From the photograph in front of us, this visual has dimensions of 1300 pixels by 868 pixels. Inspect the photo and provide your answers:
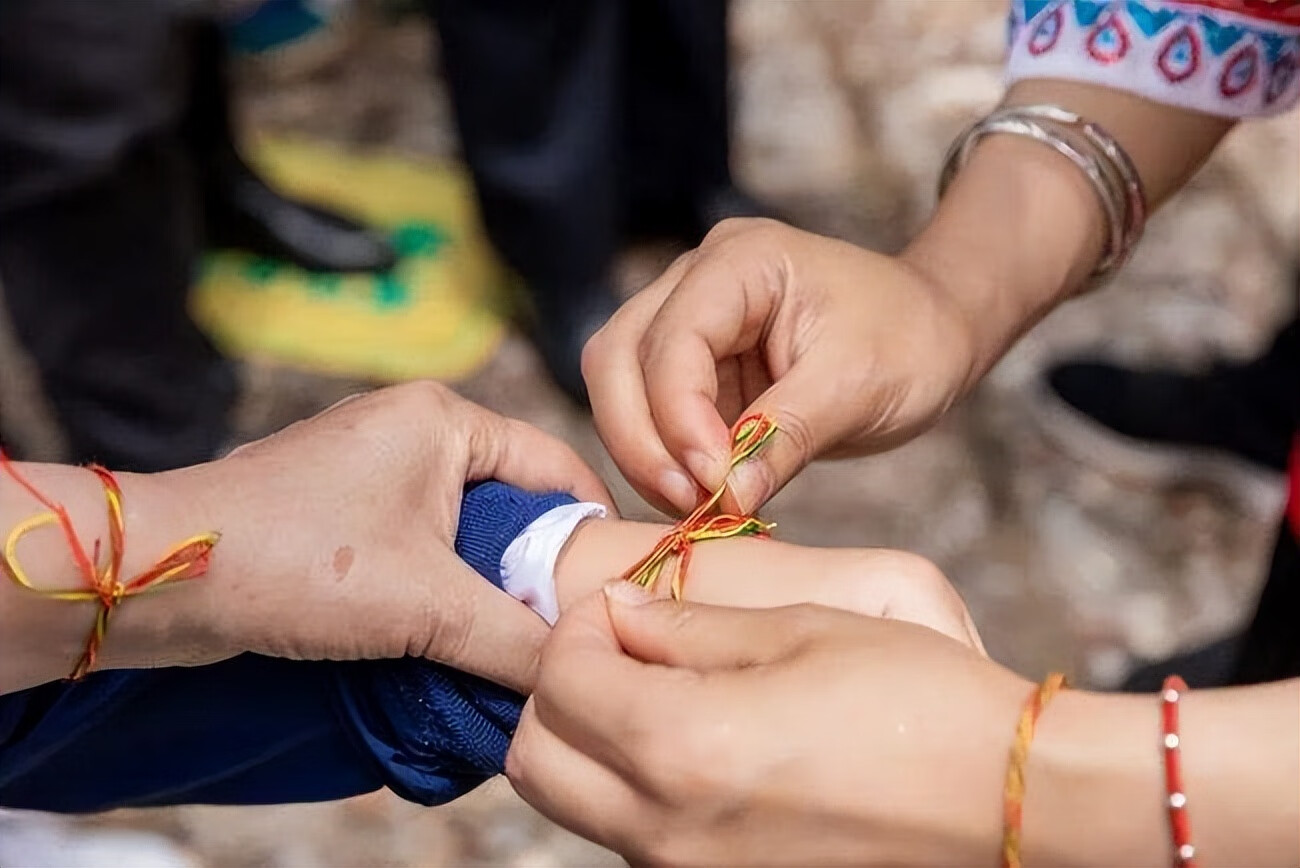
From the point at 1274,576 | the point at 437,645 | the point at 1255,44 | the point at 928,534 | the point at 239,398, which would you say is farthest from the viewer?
the point at 239,398

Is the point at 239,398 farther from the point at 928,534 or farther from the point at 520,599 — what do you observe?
the point at 520,599

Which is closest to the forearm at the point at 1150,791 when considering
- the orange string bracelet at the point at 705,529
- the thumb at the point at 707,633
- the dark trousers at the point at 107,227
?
the thumb at the point at 707,633

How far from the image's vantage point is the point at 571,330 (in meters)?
1.72

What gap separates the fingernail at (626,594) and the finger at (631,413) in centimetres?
11

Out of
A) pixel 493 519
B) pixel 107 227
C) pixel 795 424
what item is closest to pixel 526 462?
pixel 493 519

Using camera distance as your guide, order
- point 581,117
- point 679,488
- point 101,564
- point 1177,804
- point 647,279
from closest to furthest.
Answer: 1. point 1177,804
2. point 101,564
3. point 679,488
4. point 581,117
5. point 647,279

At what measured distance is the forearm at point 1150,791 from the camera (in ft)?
1.86

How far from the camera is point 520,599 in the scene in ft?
2.48

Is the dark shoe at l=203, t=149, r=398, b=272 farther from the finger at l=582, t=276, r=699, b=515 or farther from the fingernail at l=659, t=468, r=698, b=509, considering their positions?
the fingernail at l=659, t=468, r=698, b=509

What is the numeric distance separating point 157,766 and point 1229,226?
1653 millimetres

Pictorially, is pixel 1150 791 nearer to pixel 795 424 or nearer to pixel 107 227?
pixel 795 424

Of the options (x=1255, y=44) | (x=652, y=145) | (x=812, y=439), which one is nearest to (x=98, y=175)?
(x=652, y=145)

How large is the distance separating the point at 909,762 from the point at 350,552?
0.31 m

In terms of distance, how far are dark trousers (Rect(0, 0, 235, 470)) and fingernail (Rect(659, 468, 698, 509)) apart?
85 centimetres
